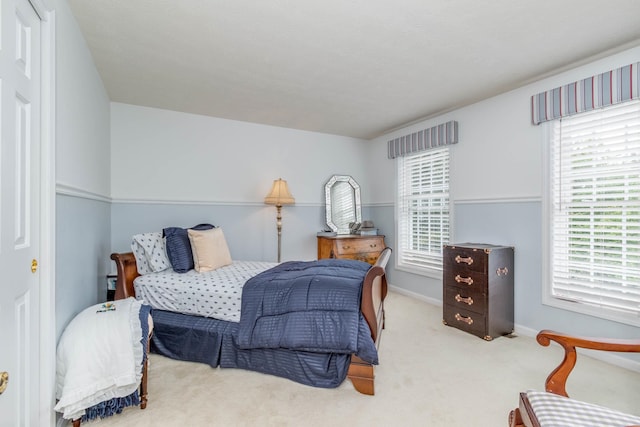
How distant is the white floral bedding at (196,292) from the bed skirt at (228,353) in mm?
75

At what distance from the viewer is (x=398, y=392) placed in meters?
2.02

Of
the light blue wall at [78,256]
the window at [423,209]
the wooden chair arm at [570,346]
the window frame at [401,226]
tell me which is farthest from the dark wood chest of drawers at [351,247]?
the wooden chair arm at [570,346]

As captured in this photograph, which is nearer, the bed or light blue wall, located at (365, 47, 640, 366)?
the bed

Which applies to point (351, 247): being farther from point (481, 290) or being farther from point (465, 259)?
point (481, 290)

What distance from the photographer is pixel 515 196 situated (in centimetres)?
306

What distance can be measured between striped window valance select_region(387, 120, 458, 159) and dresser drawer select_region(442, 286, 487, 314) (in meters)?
1.73

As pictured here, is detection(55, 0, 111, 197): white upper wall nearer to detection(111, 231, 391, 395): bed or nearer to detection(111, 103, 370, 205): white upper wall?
detection(111, 103, 370, 205): white upper wall

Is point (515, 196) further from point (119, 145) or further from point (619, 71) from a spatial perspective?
point (119, 145)

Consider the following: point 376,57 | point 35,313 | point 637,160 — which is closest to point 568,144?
point 637,160

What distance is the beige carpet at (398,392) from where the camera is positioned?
176cm

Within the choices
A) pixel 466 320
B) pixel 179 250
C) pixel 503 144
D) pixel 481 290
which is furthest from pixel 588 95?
pixel 179 250

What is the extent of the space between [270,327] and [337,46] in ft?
6.93

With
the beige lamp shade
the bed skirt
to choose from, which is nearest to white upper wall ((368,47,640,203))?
the beige lamp shade

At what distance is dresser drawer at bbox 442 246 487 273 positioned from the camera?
289 centimetres
